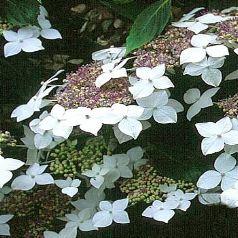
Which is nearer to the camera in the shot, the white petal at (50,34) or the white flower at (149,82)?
the white flower at (149,82)

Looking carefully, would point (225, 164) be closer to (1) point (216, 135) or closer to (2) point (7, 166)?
(1) point (216, 135)

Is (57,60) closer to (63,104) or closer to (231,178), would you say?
(63,104)

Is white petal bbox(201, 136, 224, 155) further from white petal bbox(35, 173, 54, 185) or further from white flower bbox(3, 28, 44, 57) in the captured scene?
white flower bbox(3, 28, 44, 57)

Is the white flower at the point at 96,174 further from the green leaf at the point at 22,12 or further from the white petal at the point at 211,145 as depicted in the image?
the green leaf at the point at 22,12

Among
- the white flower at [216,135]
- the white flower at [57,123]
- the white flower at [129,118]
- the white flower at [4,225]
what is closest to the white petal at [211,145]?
the white flower at [216,135]

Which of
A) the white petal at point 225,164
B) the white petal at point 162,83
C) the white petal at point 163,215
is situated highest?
the white petal at point 162,83

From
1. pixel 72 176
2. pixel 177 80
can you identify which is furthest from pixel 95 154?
pixel 177 80

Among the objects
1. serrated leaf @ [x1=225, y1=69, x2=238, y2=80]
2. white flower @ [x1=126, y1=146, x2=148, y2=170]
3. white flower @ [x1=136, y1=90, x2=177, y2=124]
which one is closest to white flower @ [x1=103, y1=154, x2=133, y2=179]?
white flower @ [x1=126, y1=146, x2=148, y2=170]
